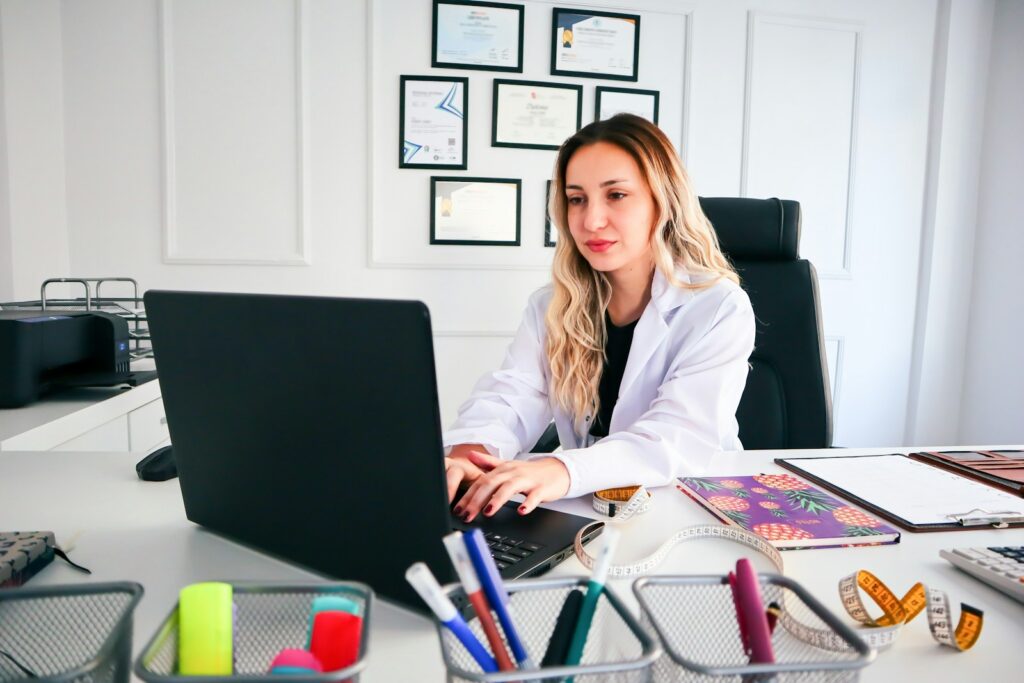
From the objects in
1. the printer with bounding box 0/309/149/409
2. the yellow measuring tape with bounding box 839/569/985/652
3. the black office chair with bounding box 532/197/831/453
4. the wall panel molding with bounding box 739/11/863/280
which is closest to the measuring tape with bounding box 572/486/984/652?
the yellow measuring tape with bounding box 839/569/985/652

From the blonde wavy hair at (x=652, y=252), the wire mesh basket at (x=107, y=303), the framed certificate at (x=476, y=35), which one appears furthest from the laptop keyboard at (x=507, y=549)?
the framed certificate at (x=476, y=35)

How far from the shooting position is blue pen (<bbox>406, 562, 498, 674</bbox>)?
33 centimetres

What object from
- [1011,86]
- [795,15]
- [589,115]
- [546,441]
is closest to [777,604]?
[546,441]

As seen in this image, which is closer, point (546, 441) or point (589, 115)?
point (546, 441)

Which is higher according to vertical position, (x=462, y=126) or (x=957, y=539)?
(x=462, y=126)

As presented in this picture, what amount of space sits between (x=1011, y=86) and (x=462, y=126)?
2576 mm

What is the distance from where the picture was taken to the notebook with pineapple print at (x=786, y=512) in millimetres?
764

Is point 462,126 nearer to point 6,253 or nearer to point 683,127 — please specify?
point 683,127

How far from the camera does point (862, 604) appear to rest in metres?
0.58

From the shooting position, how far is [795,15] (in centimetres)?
305

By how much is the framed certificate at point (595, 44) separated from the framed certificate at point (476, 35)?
0.58 feet

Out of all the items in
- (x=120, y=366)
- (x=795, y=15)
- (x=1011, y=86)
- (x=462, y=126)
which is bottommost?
(x=120, y=366)

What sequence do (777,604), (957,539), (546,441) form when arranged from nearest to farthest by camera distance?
(777,604)
(957,539)
(546,441)

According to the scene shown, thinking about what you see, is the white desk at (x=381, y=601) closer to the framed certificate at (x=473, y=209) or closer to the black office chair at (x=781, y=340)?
the black office chair at (x=781, y=340)
